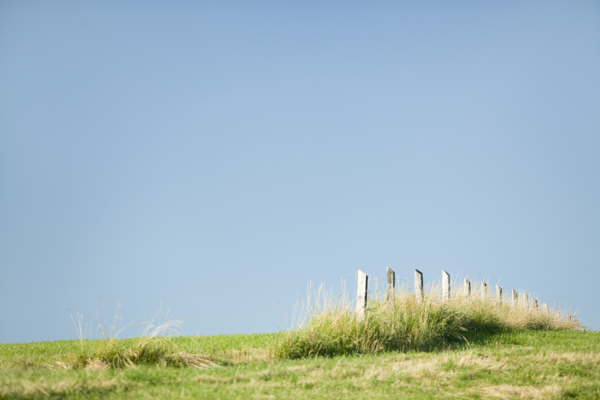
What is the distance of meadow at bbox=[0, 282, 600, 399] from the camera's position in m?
4.87

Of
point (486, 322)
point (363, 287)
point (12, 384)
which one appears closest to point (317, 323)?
point (363, 287)

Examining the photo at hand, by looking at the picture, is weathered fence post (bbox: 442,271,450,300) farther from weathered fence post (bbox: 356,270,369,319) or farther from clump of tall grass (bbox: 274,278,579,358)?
weathered fence post (bbox: 356,270,369,319)

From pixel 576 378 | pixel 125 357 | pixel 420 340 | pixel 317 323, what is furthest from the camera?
pixel 420 340

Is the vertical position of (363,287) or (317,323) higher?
(363,287)

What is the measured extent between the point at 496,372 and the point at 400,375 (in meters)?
1.57

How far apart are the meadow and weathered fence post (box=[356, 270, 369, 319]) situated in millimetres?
201

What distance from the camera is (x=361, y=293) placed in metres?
9.59

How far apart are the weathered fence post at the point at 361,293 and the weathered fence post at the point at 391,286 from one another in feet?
3.22

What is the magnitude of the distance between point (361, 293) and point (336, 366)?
3.41 m

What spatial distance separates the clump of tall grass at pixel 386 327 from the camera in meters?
8.37

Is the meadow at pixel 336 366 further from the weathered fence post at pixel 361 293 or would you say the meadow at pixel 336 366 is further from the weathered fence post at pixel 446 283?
the weathered fence post at pixel 446 283

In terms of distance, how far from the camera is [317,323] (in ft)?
28.5

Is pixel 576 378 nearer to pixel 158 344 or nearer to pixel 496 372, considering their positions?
pixel 496 372

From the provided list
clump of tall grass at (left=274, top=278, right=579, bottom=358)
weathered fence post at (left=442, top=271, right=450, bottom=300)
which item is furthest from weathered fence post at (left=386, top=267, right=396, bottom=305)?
weathered fence post at (left=442, top=271, right=450, bottom=300)
